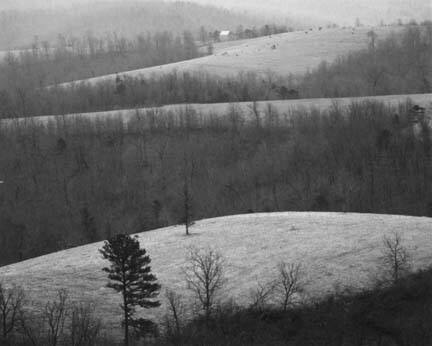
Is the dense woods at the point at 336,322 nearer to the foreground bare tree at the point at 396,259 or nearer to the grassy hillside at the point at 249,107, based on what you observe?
the foreground bare tree at the point at 396,259

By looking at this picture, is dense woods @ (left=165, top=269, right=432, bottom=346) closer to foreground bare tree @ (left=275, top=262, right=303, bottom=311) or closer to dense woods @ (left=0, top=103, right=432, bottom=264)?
foreground bare tree @ (left=275, top=262, right=303, bottom=311)

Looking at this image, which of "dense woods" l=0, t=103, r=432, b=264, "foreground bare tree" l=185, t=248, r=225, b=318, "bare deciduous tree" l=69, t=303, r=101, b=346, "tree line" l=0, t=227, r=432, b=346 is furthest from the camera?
"dense woods" l=0, t=103, r=432, b=264

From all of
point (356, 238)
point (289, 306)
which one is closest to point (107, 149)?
point (356, 238)

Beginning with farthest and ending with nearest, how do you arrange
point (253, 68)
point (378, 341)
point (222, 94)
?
point (253, 68), point (222, 94), point (378, 341)

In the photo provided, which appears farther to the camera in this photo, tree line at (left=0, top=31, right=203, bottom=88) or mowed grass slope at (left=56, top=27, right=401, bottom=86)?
tree line at (left=0, top=31, right=203, bottom=88)

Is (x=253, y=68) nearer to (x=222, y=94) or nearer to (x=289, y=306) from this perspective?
(x=222, y=94)

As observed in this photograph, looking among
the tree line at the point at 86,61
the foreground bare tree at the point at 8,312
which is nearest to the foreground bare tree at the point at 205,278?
the foreground bare tree at the point at 8,312

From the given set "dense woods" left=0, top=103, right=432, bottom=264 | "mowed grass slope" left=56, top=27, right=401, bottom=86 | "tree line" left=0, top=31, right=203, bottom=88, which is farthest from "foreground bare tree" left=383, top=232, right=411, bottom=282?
"tree line" left=0, top=31, right=203, bottom=88
